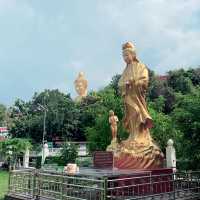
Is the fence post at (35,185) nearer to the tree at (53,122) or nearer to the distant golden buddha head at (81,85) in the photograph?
the tree at (53,122)

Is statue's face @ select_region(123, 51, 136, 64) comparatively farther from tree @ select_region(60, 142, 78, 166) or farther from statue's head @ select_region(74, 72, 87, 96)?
statue's head @ select_region(74, 72, 87, 96)

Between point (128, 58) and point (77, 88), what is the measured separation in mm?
36622

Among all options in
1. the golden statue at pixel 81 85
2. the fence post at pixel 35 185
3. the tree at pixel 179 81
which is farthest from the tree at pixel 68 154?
the golden statue at pixel 81 85

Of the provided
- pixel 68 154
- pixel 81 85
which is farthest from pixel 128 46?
pixel 81 85

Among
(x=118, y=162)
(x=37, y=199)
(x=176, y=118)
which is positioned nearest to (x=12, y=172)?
(x=37, y=199)

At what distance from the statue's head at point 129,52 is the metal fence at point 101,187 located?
4868 millimetres

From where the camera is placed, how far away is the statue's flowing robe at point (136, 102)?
42.0 feet

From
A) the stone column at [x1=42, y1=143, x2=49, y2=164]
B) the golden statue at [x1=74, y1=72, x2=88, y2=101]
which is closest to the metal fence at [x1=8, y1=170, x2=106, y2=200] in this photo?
the stone column at [x1=42, y1=143, x2=49, y2=164]

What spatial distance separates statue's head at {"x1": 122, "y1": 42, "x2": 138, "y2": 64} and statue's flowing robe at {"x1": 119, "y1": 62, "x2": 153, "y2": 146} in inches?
9.4

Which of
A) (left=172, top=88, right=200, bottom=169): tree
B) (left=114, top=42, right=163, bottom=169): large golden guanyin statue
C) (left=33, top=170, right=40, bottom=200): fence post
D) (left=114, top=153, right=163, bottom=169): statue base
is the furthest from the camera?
(left=114, top=42, right=163, bottom=169): large golden guanyin statue

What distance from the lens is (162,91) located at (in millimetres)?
35625

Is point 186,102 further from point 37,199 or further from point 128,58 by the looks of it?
point 37,199

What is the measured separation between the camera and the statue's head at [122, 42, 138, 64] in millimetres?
13422

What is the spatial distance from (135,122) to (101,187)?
507cm
